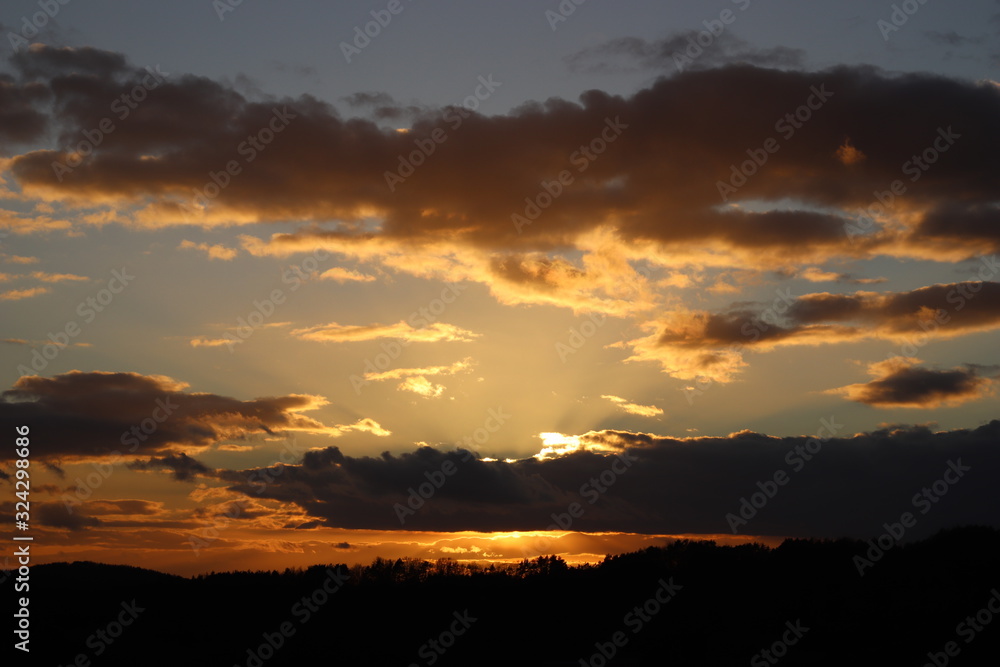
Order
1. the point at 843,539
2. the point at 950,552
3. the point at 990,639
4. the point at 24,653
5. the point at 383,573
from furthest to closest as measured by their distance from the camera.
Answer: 1. the point at 383,573
2. the point at 24,653
3. the point at 843,539
4. the point at 950,552
5. the point at 990,639

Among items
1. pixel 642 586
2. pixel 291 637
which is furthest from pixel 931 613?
pixel 291 637

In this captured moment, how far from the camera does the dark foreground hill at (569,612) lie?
65.5 m

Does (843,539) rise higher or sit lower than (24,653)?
higher

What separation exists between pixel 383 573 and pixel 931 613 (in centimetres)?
8325

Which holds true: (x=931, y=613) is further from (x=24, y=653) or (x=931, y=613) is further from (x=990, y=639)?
(x=24, y=653)

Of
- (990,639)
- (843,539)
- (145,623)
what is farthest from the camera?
(145,623)

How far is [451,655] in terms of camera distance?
9525 cm

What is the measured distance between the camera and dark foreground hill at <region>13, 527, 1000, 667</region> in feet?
215

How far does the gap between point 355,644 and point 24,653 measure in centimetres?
3817

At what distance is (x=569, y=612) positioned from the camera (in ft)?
343

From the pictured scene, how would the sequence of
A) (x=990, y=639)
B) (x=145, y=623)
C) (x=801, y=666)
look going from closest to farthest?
(x=990, y=639) → (x=801, y=666) → (x=145, y=623)

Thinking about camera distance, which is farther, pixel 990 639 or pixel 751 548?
pixel 751 548

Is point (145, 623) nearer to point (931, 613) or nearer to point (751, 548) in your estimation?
point (751, 548)

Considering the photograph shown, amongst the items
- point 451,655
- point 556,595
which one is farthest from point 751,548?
point 451,655
